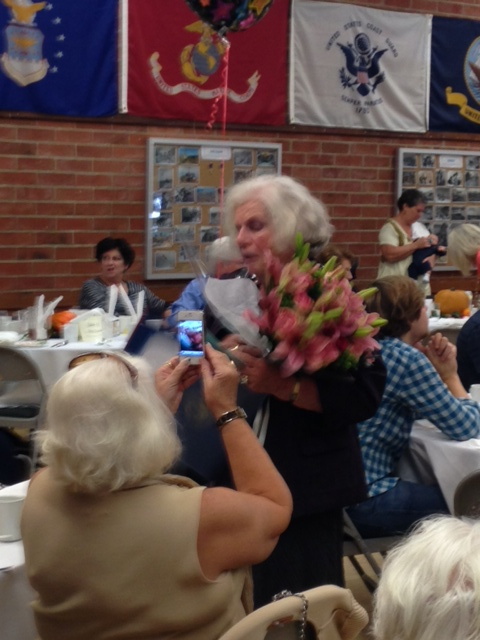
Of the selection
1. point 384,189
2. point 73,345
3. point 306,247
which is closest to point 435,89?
point 384,189

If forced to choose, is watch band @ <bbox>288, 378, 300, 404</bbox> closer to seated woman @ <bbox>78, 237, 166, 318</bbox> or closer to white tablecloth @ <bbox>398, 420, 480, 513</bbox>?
white tablecloth @ <bbox>398, 420, 480, 513</bbox>

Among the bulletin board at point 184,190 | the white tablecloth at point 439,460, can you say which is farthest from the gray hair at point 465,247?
the white tablecloth at point 439,460

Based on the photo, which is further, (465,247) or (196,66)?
(196,66)

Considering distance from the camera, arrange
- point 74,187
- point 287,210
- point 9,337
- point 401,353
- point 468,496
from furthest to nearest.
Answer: point 74,187, point 9,337, point 401,353, point 468,496, point 287,210

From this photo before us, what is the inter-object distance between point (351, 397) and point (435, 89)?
6.28 m

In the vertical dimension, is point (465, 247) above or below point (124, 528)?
above

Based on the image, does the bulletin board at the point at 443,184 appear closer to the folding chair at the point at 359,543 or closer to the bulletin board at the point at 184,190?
the bulletin board at the point at 184,190

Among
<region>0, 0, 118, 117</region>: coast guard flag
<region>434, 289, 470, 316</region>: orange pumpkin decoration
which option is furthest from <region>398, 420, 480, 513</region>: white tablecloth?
<region>0, 0, 118, 117</region>: coast guard flag

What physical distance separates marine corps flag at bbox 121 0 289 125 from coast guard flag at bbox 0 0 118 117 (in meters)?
0.15

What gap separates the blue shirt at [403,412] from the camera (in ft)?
9.66

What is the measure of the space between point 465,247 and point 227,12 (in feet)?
6.22

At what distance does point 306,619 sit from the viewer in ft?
4.97

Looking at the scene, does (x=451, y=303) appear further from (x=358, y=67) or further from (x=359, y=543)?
(x=359, y=543)

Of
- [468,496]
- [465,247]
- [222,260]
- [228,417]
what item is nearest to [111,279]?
[465,247]
